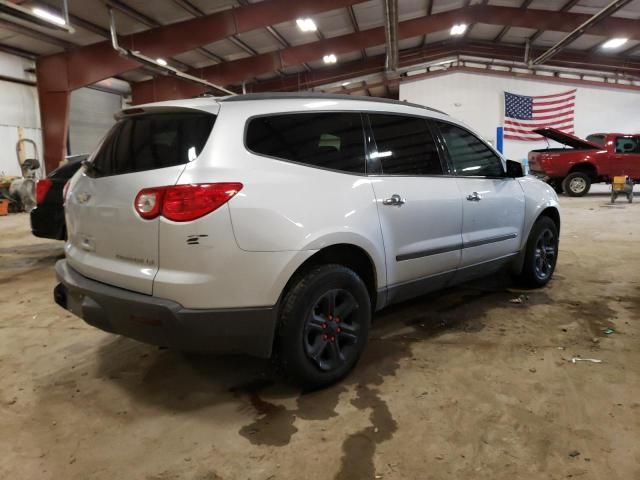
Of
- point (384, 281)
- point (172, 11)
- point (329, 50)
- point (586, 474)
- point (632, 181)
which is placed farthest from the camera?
point (329, 50)

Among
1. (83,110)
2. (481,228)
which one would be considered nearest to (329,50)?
(83,110)

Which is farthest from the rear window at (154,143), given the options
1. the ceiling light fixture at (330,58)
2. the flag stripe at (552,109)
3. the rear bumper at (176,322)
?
the flag stripe at (552,109)

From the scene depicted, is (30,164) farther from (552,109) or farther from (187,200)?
(552,109)

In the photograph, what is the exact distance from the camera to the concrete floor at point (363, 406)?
71.1 inches

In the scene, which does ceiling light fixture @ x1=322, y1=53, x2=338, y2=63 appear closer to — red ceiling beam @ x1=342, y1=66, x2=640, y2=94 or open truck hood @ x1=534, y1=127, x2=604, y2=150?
red ceiling beam @ x1=342, y1=66, x2=640, y2=94

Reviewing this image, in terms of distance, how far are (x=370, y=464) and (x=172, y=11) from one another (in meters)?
11.0

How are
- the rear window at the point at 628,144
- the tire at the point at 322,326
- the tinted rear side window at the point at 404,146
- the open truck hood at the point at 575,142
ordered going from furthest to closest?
1. the rear window at the point at 628,144
2. the open truck hood at the point at 575,142
3. the tinted rear side window at the point at 404,146
4. the tire at the point at 322,326

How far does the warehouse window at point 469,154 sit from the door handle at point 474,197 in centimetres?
15

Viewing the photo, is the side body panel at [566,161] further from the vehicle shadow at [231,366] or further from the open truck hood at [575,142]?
the vehicle shadow at [231,366]

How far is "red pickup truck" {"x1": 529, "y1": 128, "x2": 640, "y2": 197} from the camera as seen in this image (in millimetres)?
12477

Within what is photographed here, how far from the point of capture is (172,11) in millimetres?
10258

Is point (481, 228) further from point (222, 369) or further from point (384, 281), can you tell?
point (222, 369)

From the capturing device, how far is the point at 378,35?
13297 mm

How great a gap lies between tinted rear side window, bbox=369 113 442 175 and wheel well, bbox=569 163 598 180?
38.6 ft
